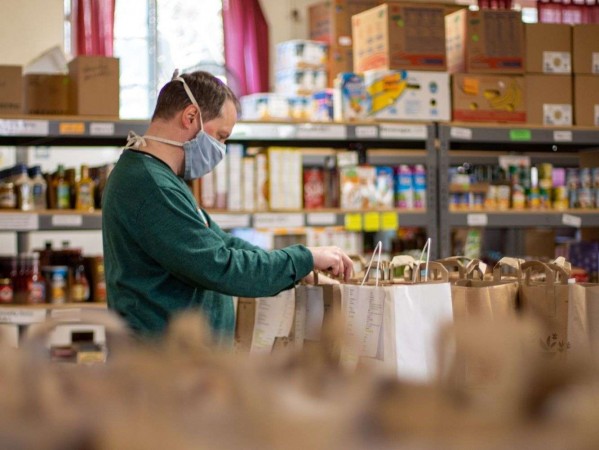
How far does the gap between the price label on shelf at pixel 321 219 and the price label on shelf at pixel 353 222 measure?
0.08m

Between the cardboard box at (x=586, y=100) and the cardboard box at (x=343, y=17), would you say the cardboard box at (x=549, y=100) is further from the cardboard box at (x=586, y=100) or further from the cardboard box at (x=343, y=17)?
the cardboard box at (x=343, y=17)

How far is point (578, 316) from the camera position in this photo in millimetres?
2334

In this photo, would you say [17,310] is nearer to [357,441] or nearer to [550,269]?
[550,269]

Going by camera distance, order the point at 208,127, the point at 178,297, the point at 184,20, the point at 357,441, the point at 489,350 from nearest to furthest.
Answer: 1. the point at 357,441
2. the point at 489,350
3. the point at 178,297
4. the point at 208,127
5. the point at 184,20

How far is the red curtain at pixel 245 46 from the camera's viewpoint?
29.4 feet

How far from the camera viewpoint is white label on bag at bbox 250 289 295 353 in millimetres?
2525

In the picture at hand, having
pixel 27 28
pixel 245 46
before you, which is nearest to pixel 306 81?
pixel 245 46

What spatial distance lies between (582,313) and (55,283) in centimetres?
279

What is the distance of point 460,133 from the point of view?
15.9 ft

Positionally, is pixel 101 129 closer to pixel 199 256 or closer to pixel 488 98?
pixel 488 98

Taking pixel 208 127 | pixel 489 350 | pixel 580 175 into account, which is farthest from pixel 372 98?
pixel 489 350

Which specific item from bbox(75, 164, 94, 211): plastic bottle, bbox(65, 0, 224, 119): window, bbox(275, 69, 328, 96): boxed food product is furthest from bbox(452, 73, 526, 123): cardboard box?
bbox(65, 0, 224, 119): window

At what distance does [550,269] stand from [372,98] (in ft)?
8.88

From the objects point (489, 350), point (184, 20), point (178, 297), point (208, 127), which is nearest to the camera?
point (489, 350)
